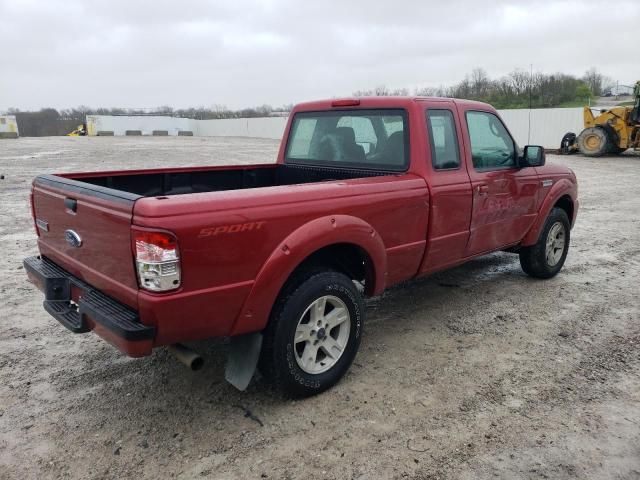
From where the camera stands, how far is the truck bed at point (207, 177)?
4.26 meters

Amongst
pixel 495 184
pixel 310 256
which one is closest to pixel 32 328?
pixel 310 256

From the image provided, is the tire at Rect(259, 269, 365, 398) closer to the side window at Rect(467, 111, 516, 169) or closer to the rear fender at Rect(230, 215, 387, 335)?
the rear fender at Rect(230, 215, 387, 335)

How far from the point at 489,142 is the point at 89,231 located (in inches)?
137

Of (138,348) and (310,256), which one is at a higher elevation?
(310,256)

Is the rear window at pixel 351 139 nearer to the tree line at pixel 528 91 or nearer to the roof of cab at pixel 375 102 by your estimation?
the roof of cab at pixel 375 102

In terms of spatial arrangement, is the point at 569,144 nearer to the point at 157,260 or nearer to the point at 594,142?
the point at 594,142

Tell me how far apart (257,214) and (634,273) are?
5.02 meters

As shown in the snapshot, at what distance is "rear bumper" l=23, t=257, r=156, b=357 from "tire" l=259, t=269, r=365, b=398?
77 cm

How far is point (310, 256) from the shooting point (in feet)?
11.2

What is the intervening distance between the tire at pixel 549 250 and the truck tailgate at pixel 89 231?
4290 millimetres

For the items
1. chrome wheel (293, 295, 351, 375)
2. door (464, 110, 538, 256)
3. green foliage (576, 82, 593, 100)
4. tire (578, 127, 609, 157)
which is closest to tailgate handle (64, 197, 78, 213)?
chrome wheel (293, 295, 351, 375)

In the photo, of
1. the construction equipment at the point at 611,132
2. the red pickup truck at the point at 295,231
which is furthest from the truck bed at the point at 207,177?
the construction equipment at the point at 611,132

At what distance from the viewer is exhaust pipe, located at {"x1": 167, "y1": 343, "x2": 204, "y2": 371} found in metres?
2.92

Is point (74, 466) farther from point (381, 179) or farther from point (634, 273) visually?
point (634, 273)
